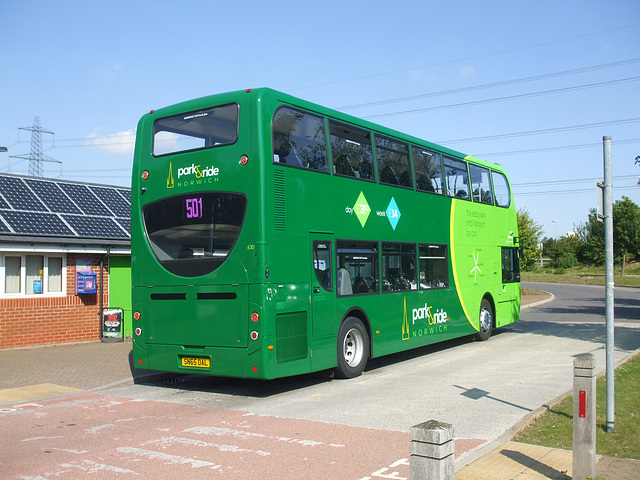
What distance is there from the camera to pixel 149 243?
417 inches

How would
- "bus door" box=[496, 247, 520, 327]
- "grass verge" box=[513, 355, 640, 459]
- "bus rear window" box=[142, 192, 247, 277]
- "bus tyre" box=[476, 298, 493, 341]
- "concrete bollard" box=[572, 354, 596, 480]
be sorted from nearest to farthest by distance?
"concrete bollard" box=[572, 354, 596, 480] < "grass verge" box=[513, 355, 640, 459] < "bus rear window" box=[142, 192, 247, 277] < "bus tyre" box=[476, 298, 493, 341] < "bus door" box=[496, 247, 520, 327]

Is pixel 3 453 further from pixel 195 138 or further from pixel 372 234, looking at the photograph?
pixel 372 234

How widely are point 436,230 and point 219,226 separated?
625 cm

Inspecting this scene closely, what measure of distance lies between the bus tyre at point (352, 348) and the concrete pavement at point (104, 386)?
3649mm

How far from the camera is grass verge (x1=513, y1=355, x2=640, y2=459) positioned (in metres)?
6.52

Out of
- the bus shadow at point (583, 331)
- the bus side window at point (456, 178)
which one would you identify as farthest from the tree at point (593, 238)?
the bus side window at point (456, 178)

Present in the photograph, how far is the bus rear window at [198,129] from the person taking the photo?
32.6ft

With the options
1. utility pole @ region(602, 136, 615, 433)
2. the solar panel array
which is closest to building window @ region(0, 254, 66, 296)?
the solar panel array

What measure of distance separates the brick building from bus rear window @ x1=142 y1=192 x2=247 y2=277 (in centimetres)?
608

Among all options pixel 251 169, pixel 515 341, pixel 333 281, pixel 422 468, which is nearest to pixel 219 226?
pixel 251 169

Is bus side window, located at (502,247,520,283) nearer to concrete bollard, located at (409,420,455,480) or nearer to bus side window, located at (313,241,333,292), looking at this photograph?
bus side window, located at (313,241,333,292)

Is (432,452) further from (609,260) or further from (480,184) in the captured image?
(480,184)

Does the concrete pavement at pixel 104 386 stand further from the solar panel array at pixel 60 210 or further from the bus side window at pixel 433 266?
the bus side window at pixel 433 266

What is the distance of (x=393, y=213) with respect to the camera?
42.0 ft
